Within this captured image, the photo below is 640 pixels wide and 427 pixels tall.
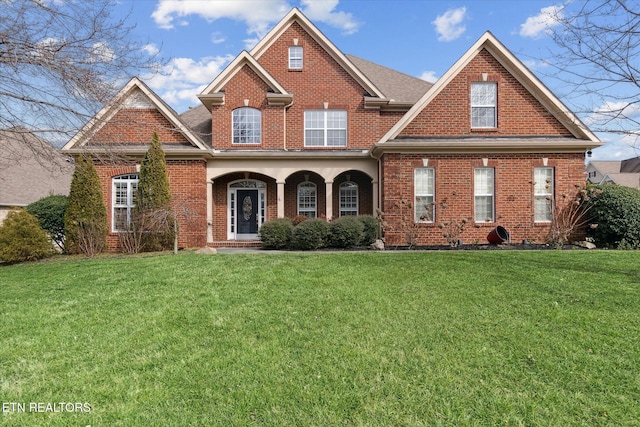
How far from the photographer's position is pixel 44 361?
4.13m

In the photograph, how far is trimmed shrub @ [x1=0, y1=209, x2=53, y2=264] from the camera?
1189 centimetres

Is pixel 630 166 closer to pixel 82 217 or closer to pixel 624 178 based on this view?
pixel 624 178

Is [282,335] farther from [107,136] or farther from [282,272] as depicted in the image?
[107,136]

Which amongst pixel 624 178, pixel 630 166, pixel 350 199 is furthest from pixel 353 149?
pixel 630 166

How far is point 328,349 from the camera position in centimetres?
427

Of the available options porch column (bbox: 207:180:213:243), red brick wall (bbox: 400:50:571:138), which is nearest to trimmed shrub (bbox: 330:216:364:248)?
red brick wall (bbox: 400:50:571:138)

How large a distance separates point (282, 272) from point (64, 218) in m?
10.0

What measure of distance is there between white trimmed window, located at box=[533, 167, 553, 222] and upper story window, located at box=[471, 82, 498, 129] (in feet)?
7.98

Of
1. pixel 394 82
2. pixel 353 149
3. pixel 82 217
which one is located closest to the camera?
pixel 82 217

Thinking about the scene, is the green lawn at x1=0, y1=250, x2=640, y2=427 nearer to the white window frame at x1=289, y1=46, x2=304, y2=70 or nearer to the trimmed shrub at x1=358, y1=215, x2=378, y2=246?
the trimmed shrub at x1=358, y1=215, x2=378, y2=246

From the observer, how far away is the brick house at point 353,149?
46.5 feet

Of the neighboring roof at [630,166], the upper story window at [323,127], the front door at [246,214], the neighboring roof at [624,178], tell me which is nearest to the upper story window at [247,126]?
the upper story window at [323,127]

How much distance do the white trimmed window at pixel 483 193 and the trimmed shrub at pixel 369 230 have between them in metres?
3.81

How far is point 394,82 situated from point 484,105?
6.29 meters
